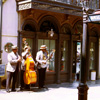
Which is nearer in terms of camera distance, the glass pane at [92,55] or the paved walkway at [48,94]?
the paved walkway at [48,94]

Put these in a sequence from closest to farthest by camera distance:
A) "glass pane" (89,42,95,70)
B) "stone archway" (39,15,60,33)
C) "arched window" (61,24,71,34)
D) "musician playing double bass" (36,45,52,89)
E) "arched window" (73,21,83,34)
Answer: "musician playing double bass" (36,45,52,89) → "stone archway" (39,15,60,33) → "arched window" (61,24,71,34) → "arched window" (73,21,83,34) → "glass pane" (89,42,95,70)

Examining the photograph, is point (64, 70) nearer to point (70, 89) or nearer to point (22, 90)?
point (70, 89)

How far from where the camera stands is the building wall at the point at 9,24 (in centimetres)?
1192

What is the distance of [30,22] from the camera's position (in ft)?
42.2

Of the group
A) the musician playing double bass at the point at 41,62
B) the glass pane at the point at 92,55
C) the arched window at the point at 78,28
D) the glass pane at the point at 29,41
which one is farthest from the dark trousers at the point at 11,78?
the glass pane at the point at 92,55

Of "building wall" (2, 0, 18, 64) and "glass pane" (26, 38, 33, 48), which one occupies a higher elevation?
"building wall" (2, 0, 18, 64)

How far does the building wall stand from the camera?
1192 centimetres

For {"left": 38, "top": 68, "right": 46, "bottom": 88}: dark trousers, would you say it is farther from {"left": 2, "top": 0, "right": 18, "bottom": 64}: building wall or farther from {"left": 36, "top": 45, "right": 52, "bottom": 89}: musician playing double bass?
{"left": 2, "top": 0, "right": 18, "bottom": 64}: building wall

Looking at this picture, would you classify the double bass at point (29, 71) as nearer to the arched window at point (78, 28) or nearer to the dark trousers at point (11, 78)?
the dark trousers at point (11, 78)

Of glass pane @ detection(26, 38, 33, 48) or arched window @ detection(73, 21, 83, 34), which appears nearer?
glass pane @ detection(26, 38, 33, 48)

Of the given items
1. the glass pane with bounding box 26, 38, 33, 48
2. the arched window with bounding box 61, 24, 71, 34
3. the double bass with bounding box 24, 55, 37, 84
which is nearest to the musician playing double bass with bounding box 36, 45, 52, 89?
the double bass with bounding box 24, 55, 37, 84

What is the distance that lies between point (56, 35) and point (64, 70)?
6.52 ft

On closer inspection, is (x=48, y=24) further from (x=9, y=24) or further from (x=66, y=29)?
(x=9, y=24)

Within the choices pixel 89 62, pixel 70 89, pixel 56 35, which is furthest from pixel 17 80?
pixel 89 62
